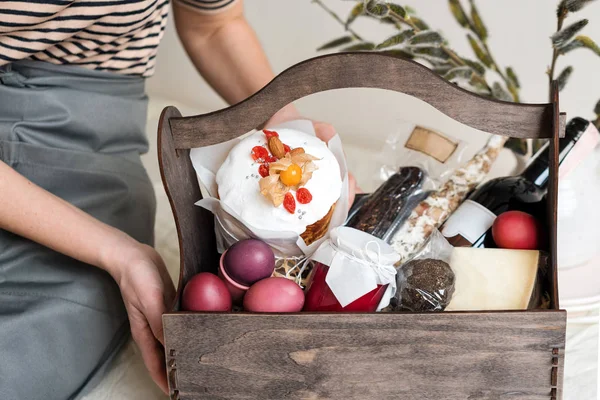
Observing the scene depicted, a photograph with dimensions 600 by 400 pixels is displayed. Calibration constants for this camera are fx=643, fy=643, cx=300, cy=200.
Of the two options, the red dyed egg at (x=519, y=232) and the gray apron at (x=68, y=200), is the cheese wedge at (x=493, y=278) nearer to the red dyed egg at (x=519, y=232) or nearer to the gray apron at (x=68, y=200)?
the red dyed egg at (x=519, y=232)

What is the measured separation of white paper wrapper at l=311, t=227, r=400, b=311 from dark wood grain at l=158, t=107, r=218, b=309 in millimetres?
133

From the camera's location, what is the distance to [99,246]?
0.71 meters

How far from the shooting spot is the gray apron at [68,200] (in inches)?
27.9

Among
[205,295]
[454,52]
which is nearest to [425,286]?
[205,295]

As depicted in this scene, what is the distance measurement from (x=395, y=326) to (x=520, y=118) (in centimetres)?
23

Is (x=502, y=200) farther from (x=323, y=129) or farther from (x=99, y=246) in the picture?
(x=99, y=246)

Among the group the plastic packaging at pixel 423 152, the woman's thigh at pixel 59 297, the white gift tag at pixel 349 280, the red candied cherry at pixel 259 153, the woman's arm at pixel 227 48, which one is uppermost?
the woman's arm at pixel 227 48

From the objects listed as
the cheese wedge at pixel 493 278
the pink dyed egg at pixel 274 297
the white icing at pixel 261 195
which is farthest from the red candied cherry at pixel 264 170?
the cheese wedge at pixel 493 278

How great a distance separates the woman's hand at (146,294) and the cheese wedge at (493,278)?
291mm

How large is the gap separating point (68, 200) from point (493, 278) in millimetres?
542

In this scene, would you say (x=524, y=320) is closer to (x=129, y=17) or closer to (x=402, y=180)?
(x=402, y=180)

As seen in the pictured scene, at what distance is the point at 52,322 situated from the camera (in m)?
0.72

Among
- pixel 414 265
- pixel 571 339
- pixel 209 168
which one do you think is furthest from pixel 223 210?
pixel 571 339

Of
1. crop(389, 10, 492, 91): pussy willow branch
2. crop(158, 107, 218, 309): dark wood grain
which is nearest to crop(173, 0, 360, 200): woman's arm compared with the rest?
crop(389, 10, 492, 91): pussy willow branch
